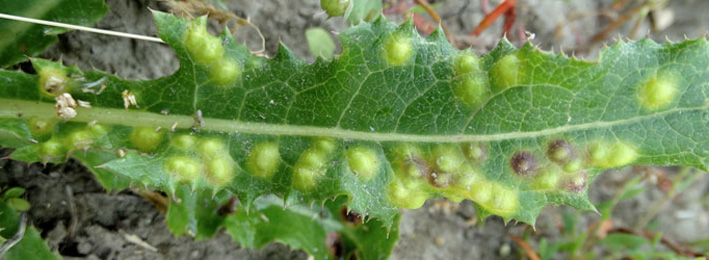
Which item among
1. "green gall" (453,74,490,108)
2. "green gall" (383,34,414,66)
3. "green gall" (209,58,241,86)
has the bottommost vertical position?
"green gall" (453,74,490,108)

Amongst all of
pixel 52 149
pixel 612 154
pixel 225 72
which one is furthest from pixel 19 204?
pixel 612 154

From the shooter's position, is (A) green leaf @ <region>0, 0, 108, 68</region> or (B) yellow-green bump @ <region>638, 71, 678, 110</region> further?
(A) green leaf @ <region>0, 0, 108, 68</region>

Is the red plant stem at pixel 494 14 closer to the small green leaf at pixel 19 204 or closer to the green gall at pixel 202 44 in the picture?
the green gall at pixel 202 44

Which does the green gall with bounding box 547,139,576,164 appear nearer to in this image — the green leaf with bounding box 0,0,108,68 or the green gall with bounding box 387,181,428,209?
the green gall with bounding box 387,181,428,209

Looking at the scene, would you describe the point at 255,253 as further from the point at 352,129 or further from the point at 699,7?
the point at 699,7

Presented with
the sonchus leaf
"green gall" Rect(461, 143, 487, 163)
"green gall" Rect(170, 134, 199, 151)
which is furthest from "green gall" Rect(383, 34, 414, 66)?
"green gall" Rect(170, 134, 199, 151)

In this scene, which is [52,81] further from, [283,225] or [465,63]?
[465,63]

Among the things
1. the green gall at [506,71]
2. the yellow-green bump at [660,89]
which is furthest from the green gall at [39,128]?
the yellow-green bump at [660,89]
